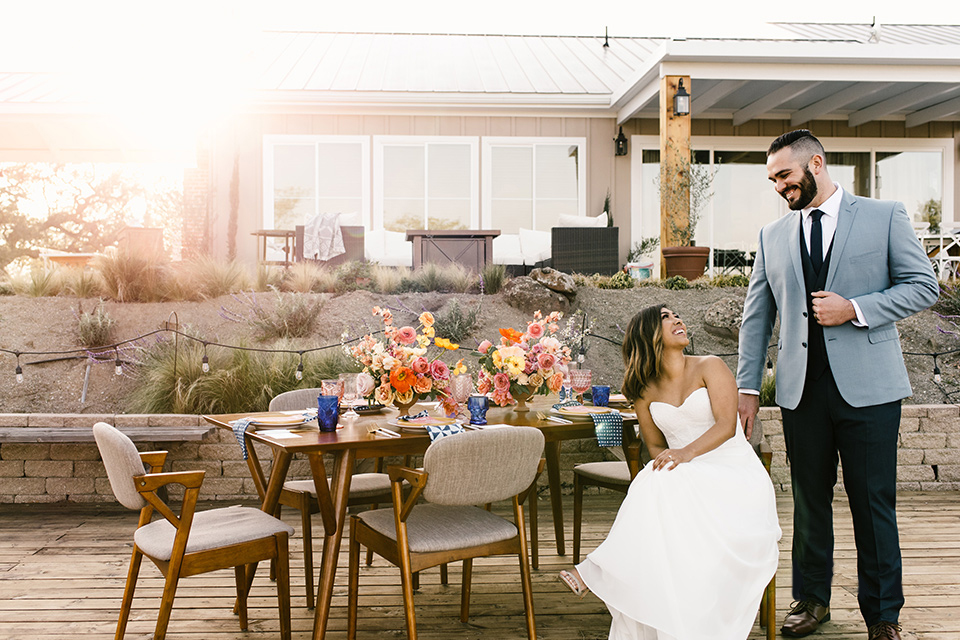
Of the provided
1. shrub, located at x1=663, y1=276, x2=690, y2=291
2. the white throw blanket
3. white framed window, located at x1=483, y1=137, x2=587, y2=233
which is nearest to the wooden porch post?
shrub, located at x1=663, y1=276, x2=690, y2=291

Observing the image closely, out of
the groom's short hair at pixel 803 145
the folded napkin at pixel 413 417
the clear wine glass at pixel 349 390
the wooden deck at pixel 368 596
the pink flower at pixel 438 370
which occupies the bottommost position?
the wooden deck at pixel 368 596

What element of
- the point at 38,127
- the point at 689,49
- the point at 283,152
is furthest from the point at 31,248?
the point at 689,49

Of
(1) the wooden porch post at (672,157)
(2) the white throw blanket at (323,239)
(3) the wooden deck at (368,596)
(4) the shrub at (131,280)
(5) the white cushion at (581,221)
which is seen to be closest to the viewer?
(3) the wooden deck at (368,596)

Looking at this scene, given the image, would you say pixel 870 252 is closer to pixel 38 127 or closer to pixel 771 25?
pixel 38 127

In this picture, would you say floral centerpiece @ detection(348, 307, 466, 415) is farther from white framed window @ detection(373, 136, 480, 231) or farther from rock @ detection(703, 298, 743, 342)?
white framed window @ detection(373, 136, 480, 231)

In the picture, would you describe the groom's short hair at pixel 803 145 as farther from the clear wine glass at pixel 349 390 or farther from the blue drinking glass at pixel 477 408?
the clear wine glass at pixel 349 390

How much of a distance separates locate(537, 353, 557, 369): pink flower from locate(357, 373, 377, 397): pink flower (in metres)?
0.85

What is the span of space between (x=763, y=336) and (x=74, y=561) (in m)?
3.90

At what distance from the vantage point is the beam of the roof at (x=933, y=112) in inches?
405

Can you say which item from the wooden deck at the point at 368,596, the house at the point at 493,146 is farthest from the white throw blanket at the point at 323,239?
the wooden deck at the point at 368,596

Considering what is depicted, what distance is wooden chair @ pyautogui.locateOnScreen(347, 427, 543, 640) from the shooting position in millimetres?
Result: 2521

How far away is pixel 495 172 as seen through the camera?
432 inches

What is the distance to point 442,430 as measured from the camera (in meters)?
Answer: 2.93

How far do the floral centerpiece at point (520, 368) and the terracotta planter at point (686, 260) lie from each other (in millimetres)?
5013
